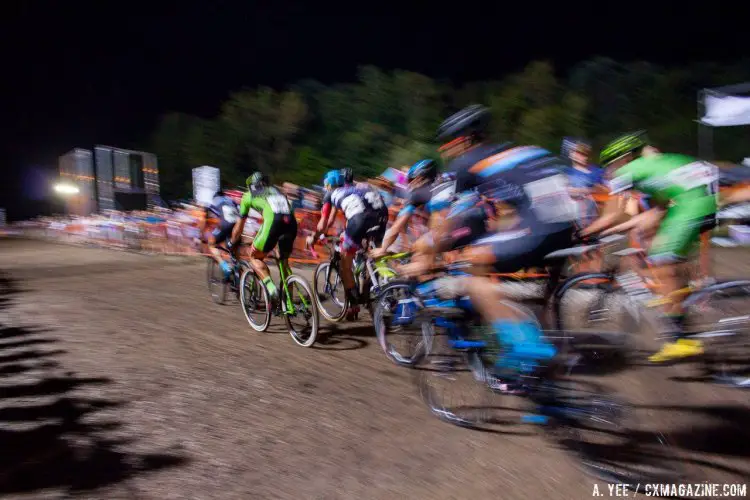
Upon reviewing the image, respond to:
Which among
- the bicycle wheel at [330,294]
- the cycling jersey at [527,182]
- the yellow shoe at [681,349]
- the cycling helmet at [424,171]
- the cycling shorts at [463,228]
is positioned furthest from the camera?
the bicycle wheel at [330,294]

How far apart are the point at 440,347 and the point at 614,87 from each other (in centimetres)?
4290

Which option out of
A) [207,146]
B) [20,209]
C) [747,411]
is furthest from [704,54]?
[20,209]

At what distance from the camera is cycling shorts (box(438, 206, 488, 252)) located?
413cm

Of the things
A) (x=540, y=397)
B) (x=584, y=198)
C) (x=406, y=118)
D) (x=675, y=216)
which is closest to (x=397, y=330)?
(x=540, y=397)

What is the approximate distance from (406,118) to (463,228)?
42824mm

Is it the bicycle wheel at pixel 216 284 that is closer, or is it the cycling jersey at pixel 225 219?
the cycling jersey at pixel 225 219

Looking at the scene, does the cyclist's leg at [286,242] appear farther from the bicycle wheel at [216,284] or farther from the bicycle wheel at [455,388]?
the bicycle wheel at [216,284]

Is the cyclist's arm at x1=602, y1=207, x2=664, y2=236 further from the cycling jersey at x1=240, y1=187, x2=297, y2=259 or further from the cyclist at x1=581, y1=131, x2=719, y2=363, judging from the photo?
the cycling jersey at x1=240, y1=187, x2=297, y2=259

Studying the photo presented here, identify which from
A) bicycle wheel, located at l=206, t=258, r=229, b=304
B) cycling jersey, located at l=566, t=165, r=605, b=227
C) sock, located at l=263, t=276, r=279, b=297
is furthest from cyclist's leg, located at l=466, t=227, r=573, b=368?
bicycle wheel, located at l=206, t=258, r=229, b=304

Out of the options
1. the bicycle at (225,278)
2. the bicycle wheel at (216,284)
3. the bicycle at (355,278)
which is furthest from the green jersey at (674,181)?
the bicycle wheel at (216,284)

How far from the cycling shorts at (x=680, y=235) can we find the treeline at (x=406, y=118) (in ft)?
91.0

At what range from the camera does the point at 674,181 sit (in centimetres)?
458

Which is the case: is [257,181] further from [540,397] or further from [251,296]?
[540,397]

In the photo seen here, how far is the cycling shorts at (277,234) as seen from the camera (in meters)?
6.32
